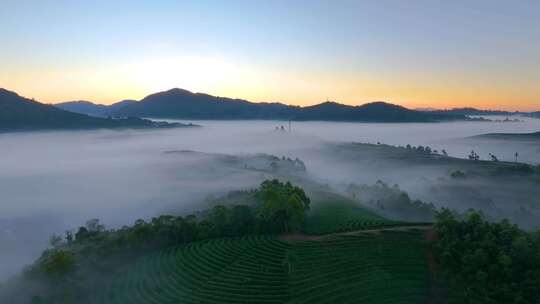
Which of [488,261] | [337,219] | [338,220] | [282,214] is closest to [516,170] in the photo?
[337,219]

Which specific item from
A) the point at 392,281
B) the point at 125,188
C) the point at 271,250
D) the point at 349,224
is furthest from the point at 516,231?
the point at 125,188

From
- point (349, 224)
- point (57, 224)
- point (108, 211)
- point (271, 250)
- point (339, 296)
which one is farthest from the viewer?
point (108, 211)

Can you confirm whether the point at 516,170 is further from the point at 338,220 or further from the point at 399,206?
the point at 338,220

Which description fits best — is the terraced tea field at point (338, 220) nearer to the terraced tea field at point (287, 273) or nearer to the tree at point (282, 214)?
the tree at point (282, 214)

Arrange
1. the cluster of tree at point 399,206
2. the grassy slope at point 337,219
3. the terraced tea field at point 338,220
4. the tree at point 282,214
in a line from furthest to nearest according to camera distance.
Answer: the cluster of tree at point 399,206 → the tree at point 282,214 → the grassy slope at point 337,219 → the terraced tea field at point 338,220

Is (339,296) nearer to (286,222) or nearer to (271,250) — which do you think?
(271,250)

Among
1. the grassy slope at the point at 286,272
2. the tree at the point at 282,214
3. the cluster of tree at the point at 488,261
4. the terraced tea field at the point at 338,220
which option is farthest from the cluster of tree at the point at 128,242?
the cluster of tree at the point at 488,261

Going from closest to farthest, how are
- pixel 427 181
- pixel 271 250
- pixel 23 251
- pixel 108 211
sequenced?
pixel 271 250 < pixel 23 251 < pixel 108 211 < pixel 427 181

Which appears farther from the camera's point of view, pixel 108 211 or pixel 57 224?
pixel 108 211
